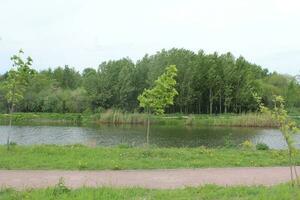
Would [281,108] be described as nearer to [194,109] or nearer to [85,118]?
[85,118]

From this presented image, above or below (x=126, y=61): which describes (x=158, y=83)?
below

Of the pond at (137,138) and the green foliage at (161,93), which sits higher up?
the green foliage at (161,93)

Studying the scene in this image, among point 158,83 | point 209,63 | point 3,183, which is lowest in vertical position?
point 3,183

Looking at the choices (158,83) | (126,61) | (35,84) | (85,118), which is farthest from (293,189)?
(35,84)

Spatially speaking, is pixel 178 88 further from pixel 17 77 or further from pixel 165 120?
pixel 17 77

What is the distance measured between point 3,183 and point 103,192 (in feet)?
9.91

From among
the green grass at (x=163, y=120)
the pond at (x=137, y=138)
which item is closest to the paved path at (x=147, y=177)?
the pond at (x=137, y=138)

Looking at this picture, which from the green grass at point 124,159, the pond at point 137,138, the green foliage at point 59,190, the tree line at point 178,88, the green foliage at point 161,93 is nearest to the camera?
the green foliage at point 59,190

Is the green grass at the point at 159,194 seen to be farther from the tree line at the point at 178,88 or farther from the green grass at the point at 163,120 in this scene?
the tree line at the point at 178,88

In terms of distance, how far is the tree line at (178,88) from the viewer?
226 ft

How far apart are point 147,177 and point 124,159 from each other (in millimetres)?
2898

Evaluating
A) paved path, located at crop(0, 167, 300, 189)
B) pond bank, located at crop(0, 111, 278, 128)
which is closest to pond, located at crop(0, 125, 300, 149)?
paved path, located at crop(0, 167, 300, 189)

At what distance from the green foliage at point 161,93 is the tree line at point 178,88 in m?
46.7

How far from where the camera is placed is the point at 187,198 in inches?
357
